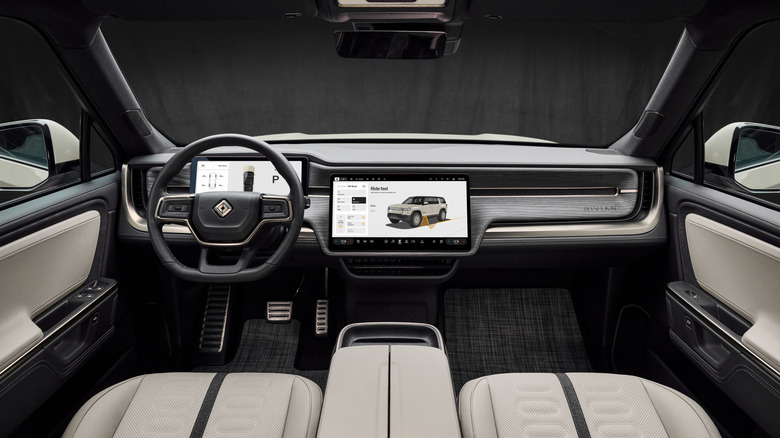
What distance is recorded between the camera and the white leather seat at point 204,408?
1.21m

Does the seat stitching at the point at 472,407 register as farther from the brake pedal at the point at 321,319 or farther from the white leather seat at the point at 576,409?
the brake pedal at the point at 321,319

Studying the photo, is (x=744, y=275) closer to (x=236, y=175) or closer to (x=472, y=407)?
(x=472, y=407)

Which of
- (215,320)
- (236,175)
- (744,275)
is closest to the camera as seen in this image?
(744,275)

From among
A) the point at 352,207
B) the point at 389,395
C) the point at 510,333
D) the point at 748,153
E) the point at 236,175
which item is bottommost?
the point at 510,333

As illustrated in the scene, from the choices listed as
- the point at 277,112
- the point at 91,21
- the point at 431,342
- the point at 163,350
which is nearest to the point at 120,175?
the point at 91,21

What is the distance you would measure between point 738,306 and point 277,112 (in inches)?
165

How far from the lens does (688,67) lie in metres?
1.73

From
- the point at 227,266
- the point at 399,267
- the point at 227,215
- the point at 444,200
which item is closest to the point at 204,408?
the point at 227,266

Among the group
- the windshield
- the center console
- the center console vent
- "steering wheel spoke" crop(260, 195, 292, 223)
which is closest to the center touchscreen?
the center console vent

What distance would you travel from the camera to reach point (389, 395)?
1.17 meters

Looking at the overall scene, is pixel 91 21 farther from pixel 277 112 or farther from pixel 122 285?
pixel 277 112

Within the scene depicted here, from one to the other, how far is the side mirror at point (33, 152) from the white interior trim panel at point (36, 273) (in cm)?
22

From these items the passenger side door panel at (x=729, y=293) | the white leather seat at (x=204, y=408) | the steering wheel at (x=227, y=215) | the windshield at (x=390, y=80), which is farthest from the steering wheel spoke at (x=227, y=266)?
the windshield at (x=390, y=80)

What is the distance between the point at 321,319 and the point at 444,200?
1.04 metres
